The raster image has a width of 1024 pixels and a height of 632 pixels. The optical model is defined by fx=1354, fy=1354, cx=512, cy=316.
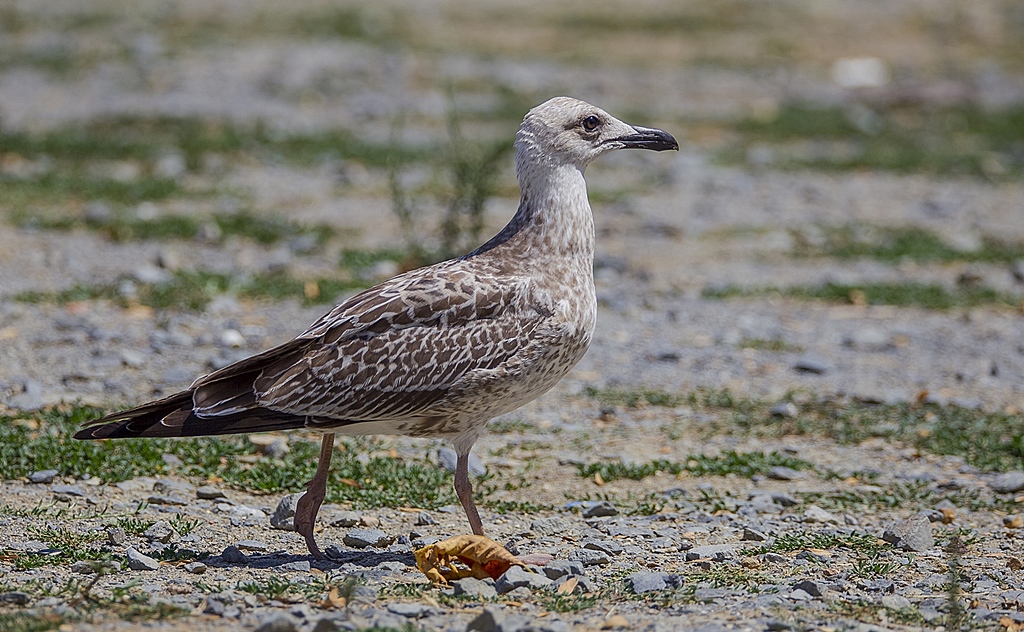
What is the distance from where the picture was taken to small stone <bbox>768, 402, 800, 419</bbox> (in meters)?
8.38

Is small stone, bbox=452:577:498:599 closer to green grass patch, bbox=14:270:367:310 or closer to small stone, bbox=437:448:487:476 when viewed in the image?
small stone, bbox=437:448:487:476

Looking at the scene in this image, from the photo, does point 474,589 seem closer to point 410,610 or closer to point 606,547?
point 410,610

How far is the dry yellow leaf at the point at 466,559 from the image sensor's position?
5.53 m

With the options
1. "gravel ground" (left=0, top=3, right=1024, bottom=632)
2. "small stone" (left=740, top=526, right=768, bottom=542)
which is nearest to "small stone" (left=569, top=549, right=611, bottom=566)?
"gravel ground" (left=0, top=3, right=1024, bottom=632)

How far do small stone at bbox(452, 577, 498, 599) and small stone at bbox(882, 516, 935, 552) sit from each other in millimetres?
2039

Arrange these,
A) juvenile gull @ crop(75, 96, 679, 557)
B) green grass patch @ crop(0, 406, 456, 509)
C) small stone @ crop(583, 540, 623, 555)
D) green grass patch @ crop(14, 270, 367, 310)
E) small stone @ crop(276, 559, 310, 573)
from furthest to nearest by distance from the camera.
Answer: green grass patch @ crop(14, 270, 367, 310)
green grass patch @ crop(0, 406, 456, 509)
small stone @ crop(583, 540, 623, 555)
juvenile gull @ crop(75, 96, 679, 557)
small stone @ crop(276, 559, 310, 573)

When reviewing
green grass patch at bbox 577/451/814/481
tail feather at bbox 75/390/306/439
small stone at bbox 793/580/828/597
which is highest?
tail feather at bbox 75/390/306/439

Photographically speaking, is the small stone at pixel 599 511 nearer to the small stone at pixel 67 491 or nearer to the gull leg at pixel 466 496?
the gull leg at pixel 466 496

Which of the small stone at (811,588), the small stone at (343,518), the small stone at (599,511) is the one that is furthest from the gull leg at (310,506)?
the small stone at (811,588)

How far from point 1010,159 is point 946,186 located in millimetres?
1789

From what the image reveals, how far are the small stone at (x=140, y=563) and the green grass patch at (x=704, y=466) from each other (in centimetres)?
257

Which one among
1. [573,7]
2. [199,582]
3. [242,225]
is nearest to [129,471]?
[199,582]

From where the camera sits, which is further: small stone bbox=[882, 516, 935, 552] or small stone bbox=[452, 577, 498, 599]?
small stone bbox=[882, 516, 935, 552]

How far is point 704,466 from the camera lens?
7.50m
